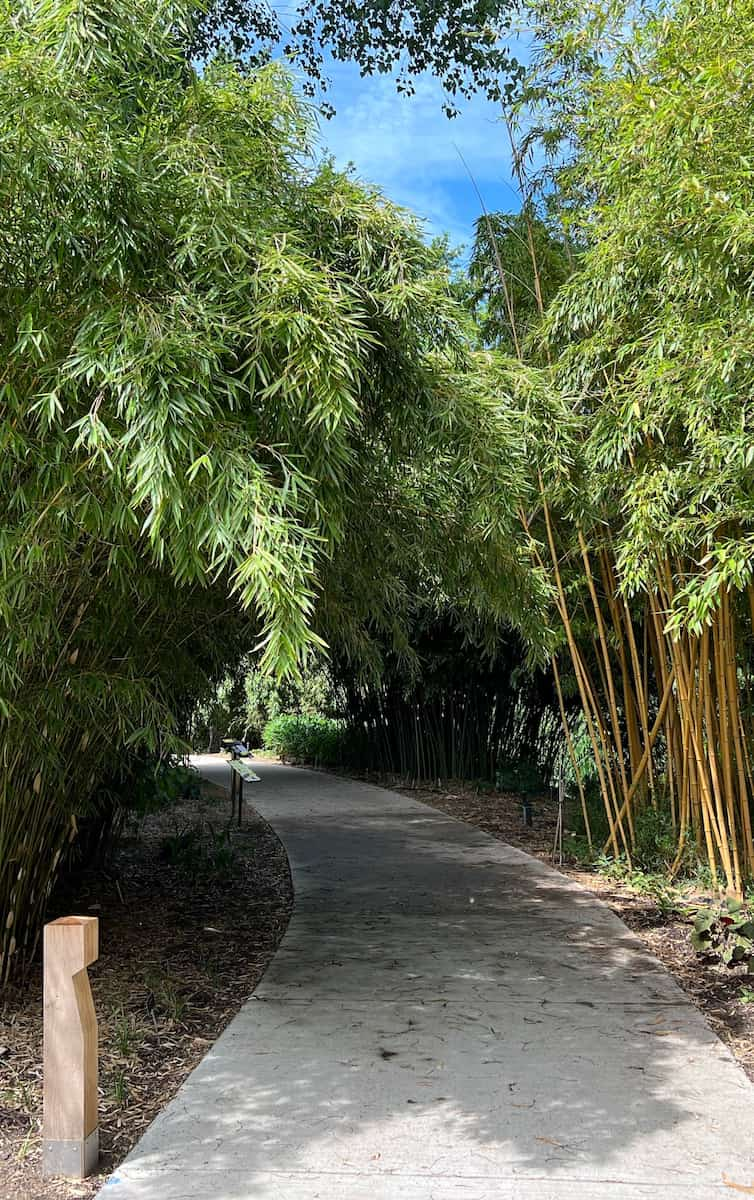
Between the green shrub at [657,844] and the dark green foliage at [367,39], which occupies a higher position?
the dark green foliage at [367,39]

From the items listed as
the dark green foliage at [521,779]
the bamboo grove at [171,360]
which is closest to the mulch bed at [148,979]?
the bamboo grove at [171,360]

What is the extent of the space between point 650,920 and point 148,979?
93.9 inches

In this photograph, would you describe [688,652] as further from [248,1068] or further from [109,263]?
[109,263]

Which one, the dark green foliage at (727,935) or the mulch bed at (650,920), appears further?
the dark green foliage at (727,935)

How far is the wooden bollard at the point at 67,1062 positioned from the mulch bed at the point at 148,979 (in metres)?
0.06

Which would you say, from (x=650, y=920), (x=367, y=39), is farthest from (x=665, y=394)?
(x=367, y=39)

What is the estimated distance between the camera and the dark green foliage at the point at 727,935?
3957 mm

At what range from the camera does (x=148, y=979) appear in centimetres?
381

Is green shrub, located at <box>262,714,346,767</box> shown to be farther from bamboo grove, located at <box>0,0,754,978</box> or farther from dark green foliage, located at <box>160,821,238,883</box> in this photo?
bamboo grove, located at <box>0,0,754,978</box>

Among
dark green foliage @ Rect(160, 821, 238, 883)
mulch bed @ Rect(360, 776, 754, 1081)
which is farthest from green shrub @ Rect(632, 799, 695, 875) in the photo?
dark green foliage @ Rect(160, 821, 238, 883)

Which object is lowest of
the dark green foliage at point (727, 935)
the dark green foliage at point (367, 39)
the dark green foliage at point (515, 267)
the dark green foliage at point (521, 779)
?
the dark green foliage at point (727, 935)

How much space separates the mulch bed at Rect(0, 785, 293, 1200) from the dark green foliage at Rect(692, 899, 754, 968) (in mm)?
1785

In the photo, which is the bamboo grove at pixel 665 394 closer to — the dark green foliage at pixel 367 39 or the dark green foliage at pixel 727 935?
the dark green foliage at pixel 727 935

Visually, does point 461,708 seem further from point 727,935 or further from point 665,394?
point 665,394
